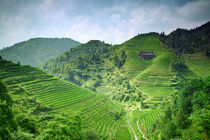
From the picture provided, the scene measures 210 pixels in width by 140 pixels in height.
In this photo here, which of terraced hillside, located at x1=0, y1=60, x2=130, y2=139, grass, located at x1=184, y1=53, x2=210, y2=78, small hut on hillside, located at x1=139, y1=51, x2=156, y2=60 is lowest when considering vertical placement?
terraced hillside, located at x1=0, y1=60, x2=130, y2=139

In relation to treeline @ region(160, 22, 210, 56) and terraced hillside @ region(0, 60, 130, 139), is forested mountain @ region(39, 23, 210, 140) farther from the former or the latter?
terraced hillside @ region(0, 60, 130, 139)

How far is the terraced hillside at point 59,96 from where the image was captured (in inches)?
2070

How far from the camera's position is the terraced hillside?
52.6 m

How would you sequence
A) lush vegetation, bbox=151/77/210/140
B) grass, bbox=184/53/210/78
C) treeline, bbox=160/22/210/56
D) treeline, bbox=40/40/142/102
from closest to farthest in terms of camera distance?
1. lush vegetation, bbox=151/77/210/140
2. treeline, bbox=40/40/142/102
3. grass, bbox=184/53/210/78
4. treeline, bbox=160/22/210/56

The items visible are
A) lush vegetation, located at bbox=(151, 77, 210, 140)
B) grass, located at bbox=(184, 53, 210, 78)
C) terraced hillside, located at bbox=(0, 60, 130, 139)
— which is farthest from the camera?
grass, located at bbox=(184, 53, 210, 78)

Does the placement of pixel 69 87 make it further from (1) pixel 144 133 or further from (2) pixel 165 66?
(2) pixel 165 66

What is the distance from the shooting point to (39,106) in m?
48.2

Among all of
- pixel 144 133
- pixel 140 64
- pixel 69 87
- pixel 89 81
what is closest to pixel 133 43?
pixel 140 64

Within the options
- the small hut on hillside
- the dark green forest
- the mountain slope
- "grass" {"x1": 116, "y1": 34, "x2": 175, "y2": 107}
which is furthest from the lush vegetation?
the small hut on hillside

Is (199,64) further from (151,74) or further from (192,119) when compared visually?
(192,119)

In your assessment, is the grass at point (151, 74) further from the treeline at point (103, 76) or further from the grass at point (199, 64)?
the grass at point (199, 64)

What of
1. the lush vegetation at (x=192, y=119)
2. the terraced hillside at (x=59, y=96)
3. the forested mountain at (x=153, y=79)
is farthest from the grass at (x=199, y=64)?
the terraced hillside at (x=59, y=96)

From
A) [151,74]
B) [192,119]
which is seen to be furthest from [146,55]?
[192,119]

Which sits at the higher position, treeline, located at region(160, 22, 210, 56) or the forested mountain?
treeline, located at region(160, 22, 210, 56)
